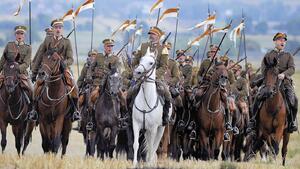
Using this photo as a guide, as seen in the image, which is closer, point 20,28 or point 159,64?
point 159,64

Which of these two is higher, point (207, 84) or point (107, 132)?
point (207, 84)

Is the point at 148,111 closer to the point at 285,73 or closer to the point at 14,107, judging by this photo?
the point at 14,107

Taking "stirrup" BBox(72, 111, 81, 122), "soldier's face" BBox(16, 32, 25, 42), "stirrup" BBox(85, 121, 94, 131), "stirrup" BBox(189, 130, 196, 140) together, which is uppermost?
"soldier's face" BBox(16, 32, 25, 42)

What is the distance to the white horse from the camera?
786 inches

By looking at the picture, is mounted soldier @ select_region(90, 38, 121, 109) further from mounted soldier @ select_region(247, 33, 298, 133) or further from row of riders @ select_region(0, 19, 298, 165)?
mounted soldier @ select_region(247, 33, 298, 133)

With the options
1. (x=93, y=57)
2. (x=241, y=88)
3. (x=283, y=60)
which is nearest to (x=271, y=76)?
(x=283, y=60)

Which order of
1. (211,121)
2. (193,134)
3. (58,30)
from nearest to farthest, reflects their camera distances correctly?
1. (58,30)
2. (211,121)
3. (193,134)

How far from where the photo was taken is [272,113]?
76.4 feet

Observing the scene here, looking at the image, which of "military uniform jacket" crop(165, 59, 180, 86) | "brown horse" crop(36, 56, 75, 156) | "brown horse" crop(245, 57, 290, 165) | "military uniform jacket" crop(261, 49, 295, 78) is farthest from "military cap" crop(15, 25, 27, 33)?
"military uniform jacket" crop(261, 49, 295, 78)

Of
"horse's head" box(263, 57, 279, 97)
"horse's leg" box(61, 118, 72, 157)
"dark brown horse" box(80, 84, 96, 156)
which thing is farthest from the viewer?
"dark brown horse" box(80, 84, 96, 156)

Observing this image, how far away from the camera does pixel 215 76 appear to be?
75.0ft

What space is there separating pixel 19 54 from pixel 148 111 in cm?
356

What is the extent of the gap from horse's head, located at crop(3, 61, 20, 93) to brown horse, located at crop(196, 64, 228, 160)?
4.49 meters

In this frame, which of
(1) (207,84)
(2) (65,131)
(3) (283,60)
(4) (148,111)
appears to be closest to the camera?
(4) (148,111)
